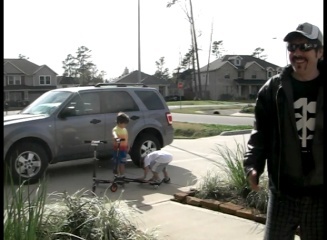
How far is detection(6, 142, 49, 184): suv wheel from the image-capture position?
7.09 m

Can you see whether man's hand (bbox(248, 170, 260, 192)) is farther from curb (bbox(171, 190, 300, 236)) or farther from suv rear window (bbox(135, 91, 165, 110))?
suv rear window (bbox(135, 91, 165, 110))

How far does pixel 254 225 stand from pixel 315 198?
2249 mm

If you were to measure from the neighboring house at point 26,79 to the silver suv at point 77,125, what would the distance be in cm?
5318

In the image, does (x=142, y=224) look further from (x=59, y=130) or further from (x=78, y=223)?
(x=59, y=130)

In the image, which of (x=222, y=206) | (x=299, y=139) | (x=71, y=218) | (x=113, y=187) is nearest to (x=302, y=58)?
(x=299, y=139)

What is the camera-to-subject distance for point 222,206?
211 inches

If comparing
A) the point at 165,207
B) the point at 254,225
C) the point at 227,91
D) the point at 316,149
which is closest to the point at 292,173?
the point at 316,149

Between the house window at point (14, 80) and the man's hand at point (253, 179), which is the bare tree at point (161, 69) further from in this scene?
the man's hand at point (253, 179)

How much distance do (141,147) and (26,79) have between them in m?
58.3

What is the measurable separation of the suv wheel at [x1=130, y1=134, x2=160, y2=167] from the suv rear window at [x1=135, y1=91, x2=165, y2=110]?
661mm

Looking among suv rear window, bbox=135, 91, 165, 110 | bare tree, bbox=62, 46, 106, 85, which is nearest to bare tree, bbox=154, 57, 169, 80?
bare tree, bbox=62, 46, 106, 85

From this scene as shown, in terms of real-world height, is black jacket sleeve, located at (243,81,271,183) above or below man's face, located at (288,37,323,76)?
below

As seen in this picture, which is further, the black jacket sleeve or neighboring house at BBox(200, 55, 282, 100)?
neighboring house at BBox(200, 55, 282, 100)

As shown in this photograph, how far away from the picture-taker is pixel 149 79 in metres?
76.8
